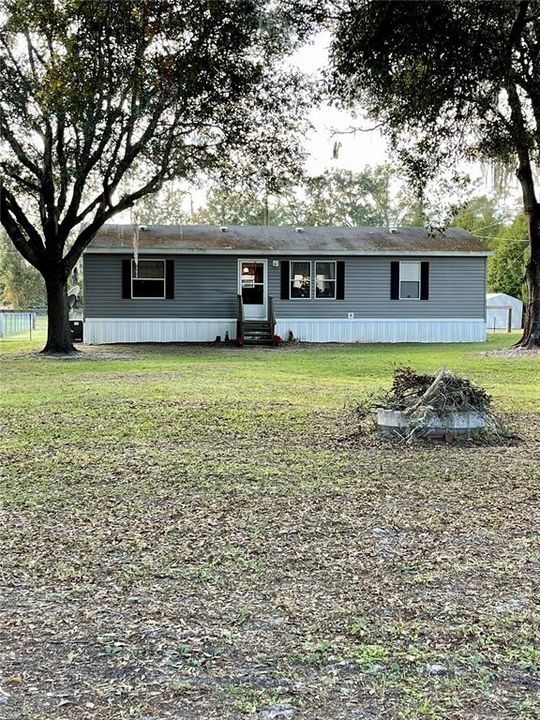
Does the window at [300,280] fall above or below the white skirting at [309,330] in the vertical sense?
above

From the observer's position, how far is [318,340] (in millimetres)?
19500

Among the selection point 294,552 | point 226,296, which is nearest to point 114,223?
point 226,296

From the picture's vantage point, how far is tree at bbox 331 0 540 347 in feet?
20.0

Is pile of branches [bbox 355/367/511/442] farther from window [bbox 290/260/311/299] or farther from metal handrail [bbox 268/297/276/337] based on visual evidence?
window [bbox 290/260/311/299]

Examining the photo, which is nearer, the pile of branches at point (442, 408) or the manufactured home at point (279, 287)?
the pile of branches at point (442, 408)

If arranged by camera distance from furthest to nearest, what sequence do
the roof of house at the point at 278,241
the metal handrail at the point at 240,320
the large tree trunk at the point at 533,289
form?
the roof of house at the point at 278,241, the metal handrail at the point at 240,320, the large tree trunk at the point at 533,289

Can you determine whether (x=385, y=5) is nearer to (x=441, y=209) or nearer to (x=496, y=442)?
(x=496, y=442)

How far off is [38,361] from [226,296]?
6875 mm

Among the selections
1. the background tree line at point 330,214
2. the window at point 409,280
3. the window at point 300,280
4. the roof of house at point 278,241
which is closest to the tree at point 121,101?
the roof of house at point 278,241

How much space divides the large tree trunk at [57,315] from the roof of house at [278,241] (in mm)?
3267

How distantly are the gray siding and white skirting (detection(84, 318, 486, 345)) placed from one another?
0.17 m

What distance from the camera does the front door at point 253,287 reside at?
63.1ft

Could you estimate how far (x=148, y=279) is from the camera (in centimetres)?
1889

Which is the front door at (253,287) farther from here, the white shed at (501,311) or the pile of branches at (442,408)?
the pile of branches at (442,408)
